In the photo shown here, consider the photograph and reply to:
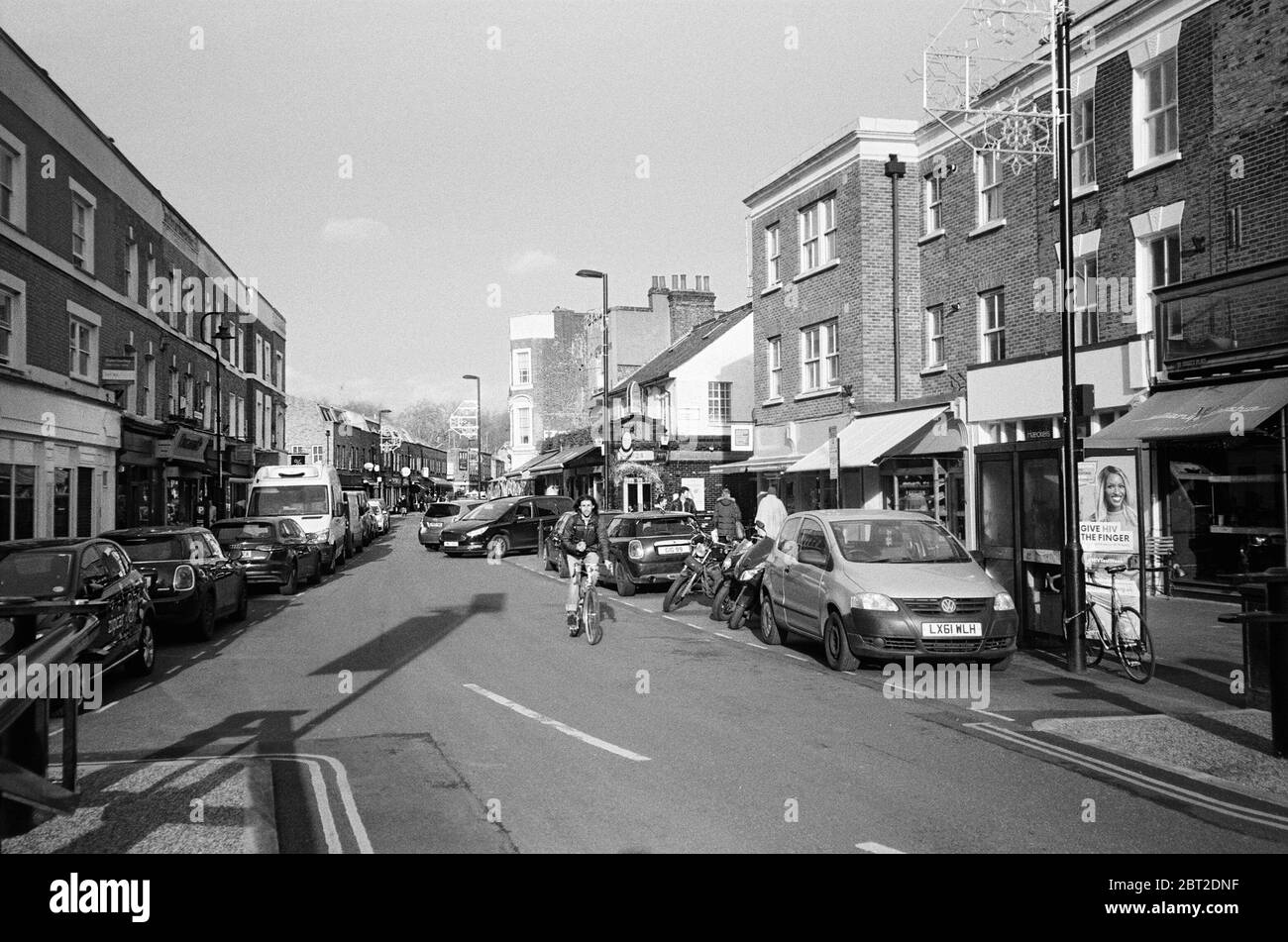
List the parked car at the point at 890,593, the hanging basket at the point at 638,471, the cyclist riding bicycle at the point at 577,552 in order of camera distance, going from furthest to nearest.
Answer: the hanging basket at the point at 638,471, the cyclist riding bicycle at the point at 577,552, the parked car at the point at 890,593

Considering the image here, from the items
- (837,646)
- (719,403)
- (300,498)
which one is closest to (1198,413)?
(837,646)

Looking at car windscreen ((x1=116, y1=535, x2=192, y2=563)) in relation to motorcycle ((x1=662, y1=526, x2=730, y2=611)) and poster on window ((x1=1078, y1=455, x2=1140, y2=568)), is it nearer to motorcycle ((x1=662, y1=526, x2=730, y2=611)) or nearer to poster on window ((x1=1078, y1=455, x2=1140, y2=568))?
motorcycle ((x1=662, y1=526, x2=730, y2=611))

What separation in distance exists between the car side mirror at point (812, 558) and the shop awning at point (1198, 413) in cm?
331

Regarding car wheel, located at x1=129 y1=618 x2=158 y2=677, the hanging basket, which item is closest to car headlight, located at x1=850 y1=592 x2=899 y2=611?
car wheel, located at x1=129 y1=618 x2=158 y2=677

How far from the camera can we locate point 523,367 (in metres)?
71.8

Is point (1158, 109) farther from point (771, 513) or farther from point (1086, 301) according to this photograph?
point (771, 513)

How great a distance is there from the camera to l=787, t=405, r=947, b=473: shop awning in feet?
70.6

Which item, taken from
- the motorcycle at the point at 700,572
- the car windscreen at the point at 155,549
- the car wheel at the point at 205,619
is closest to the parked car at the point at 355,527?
the motorcycle at the point at 700,572

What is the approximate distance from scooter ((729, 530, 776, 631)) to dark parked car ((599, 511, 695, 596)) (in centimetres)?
470

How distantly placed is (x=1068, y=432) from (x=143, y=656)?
991cm

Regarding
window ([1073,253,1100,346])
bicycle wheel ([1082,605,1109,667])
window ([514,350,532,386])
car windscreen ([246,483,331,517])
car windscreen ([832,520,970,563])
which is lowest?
bicycle wheel ([1082,605,1109,667])

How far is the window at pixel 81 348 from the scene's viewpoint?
22516 millimetres

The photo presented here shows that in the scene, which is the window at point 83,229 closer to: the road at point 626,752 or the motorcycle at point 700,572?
the road at point 626,752
